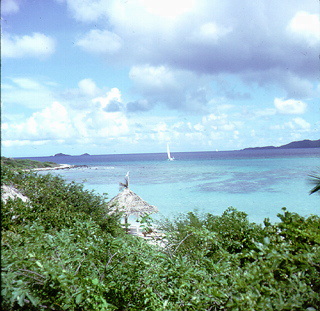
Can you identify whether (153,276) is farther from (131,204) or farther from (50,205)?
(131,204)

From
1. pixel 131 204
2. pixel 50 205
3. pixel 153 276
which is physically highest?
pixel 50 205

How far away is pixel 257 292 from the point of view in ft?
7.30

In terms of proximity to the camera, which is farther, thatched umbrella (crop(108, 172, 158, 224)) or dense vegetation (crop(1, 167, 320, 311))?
thatched umbrella (crop(108, 172, 158, 224))

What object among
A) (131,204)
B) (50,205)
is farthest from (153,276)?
(131,204)

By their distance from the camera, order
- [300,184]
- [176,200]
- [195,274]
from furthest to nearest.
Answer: [300,184] < [176,200] < [195,274]

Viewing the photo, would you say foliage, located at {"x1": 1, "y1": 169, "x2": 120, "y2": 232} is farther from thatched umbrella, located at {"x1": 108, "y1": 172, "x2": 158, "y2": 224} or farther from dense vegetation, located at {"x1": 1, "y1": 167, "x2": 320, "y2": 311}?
thatched umbrella, located at {"x1": 108, "y1": 172, "x2": 158, "y2": 224}

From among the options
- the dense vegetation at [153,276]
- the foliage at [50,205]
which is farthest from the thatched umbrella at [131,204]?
the dense vegetation at [153,276]

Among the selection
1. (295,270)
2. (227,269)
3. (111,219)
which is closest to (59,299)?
(227,269)

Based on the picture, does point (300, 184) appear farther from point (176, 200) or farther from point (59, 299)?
point (59, 299)

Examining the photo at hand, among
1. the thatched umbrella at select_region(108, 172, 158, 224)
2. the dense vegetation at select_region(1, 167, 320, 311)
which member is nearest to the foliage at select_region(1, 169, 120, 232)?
the dense vegetation at select_region(1, 167, 320, 311)

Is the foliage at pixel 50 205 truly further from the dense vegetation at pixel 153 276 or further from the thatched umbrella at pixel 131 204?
the thatched umbrella at pixel 131 204

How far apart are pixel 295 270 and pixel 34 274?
214 cm

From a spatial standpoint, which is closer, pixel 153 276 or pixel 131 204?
pixel 153 276

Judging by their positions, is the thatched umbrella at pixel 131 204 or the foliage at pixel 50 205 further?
the thatched umbrella at pixel 131 204
